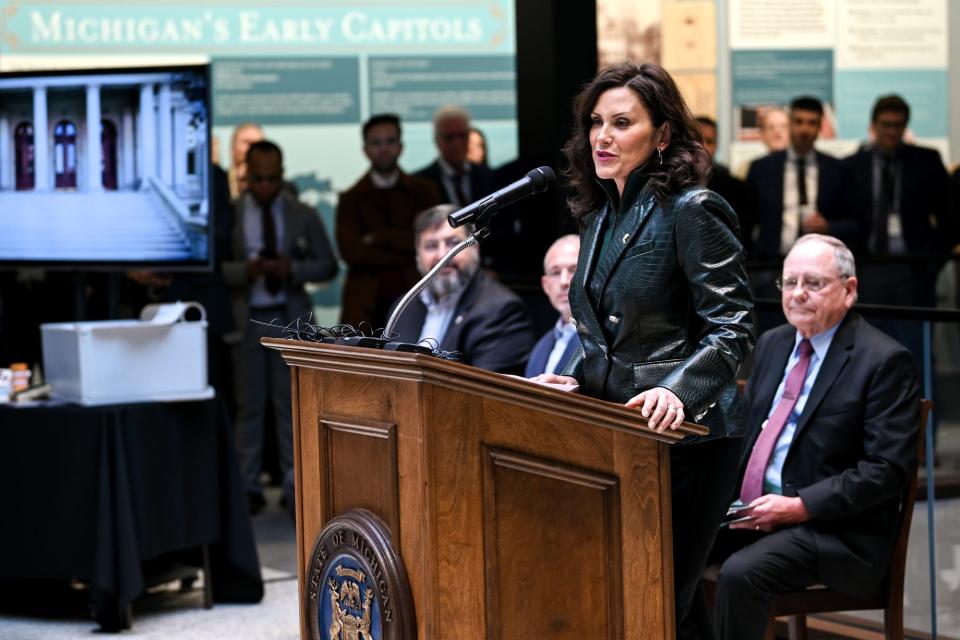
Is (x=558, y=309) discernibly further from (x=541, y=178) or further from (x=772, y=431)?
(x=541, y=178)

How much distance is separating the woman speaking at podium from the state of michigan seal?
53cm

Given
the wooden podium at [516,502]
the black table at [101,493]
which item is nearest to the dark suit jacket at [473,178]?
the black table at [101,493]

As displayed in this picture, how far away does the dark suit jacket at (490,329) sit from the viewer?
4852 mm

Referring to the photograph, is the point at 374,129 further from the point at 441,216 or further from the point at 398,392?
the point at 398,392

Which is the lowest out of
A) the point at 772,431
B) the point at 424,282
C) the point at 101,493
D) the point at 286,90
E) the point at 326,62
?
the point at 101,493

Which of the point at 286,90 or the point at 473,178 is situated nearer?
the point at 473,178

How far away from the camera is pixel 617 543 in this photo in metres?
2.66

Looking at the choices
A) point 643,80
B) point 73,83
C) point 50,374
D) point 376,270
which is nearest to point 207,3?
point 376,270

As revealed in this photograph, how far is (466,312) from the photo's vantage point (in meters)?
4.94

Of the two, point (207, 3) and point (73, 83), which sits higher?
point (207, 3)

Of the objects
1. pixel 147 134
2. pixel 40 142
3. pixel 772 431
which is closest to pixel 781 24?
pixel 147 134

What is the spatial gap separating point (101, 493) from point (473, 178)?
118 inches

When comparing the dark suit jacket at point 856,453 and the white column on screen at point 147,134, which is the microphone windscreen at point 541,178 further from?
the white column on screen at point 147,134

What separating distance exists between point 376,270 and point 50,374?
218 cm
